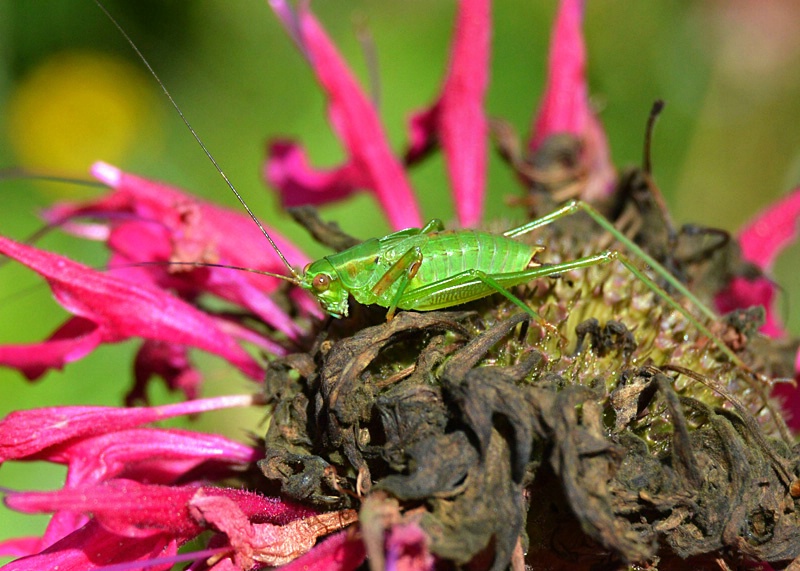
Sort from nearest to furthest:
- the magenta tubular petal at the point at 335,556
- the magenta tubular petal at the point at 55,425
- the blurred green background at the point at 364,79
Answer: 1. the magenta tubular petal at the point at 335,556
2. the magenta tubular petal at the point at 55,425
3. the blurred green background at the point at 364,79

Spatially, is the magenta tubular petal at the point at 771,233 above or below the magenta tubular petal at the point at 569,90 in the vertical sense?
below

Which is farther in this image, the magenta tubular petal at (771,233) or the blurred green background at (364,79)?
the blurred green background at (364,79)

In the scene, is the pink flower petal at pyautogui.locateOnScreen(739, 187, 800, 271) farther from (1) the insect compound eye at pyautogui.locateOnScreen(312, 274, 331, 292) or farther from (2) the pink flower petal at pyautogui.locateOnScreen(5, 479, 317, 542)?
(2) the pink flower petal at pyautogui.locateOnScreen(5, 479, 317, 542)

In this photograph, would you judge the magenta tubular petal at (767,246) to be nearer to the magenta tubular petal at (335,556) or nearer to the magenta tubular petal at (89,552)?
the magenta tubular petal at (335,556)

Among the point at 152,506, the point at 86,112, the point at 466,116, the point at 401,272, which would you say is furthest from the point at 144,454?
the point at 86,112

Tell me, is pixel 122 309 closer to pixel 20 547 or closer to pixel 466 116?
pixel 20 547

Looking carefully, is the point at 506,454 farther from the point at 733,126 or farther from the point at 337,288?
the point at 733,126

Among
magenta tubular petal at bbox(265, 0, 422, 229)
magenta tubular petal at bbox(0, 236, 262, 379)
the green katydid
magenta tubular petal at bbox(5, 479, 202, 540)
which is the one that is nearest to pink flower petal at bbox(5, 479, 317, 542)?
magenta tubular petal at bbox(5, 479, 202, 540)

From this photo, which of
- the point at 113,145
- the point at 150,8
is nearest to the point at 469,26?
the point at 150,8

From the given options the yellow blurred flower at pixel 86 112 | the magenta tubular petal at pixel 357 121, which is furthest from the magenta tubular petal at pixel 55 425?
the yellow blurred flower at pixel 86 112
